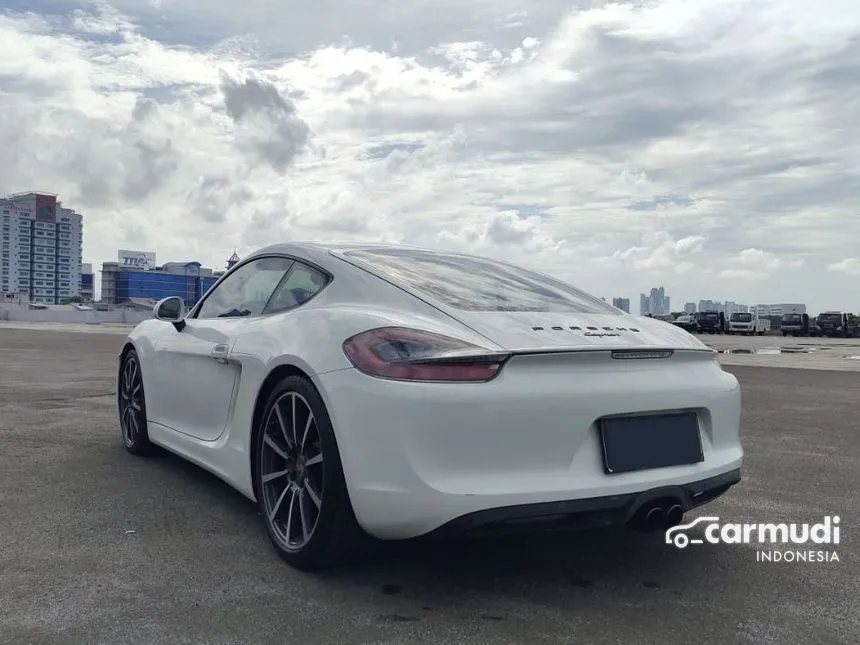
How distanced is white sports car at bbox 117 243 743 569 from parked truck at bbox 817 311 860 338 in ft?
152

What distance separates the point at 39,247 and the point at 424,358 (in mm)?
164355

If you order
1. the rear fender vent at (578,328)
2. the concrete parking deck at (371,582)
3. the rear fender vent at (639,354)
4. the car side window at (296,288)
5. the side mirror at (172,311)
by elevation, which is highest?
the car side window at (296,288)

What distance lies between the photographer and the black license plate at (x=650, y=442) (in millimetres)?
2783

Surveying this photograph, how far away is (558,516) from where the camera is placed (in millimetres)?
2643

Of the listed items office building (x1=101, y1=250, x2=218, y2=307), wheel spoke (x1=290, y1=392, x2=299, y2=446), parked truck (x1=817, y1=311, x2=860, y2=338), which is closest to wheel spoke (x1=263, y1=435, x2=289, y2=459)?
wheel spoke (x1=290, y1=392, x2=299, y2=446)

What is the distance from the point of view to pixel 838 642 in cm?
253

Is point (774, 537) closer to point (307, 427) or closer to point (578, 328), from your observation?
point (578, 328)

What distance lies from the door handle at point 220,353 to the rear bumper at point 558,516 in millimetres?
1608

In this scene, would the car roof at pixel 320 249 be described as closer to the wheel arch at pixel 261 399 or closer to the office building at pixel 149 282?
the wheel arch at pixel 261 399

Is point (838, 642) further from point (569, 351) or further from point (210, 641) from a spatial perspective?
point (210, 641)

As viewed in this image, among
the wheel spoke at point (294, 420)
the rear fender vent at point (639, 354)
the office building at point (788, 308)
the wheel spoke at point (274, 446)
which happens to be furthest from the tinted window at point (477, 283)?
the office building at point (788, 308)

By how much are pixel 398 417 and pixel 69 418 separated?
516 cm

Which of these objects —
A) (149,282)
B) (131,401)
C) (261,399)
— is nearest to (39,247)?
(149,282)

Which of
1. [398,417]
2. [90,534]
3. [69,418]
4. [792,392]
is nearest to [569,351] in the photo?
[398,417]
